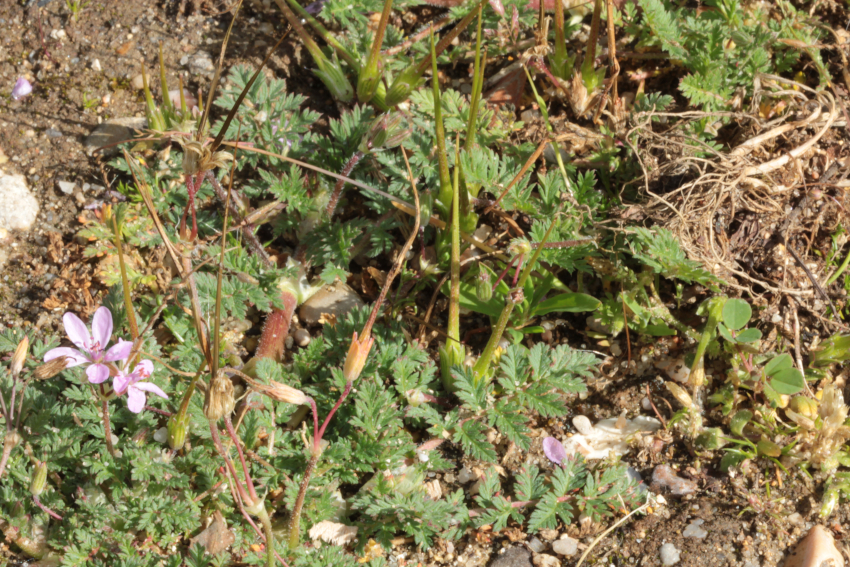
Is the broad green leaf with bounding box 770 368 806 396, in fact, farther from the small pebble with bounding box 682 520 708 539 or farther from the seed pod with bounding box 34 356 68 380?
the seed pod with bounding box 34 356 68 380

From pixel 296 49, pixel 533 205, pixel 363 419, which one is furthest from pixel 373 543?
pixel 296 49

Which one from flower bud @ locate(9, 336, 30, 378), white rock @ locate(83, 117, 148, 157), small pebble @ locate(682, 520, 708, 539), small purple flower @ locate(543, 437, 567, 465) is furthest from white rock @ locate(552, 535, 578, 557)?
white rock @ locate(83, 117, 148, 157)

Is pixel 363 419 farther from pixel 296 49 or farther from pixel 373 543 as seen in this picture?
pixel 296 49

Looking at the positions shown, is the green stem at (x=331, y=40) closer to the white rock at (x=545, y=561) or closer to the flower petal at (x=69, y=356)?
the flower petal at (x=69, y=356)

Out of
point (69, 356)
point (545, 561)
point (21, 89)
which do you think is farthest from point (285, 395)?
point (21, 89)

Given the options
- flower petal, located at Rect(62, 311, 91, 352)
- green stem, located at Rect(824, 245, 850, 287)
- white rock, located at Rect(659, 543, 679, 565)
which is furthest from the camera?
green stem, located at Rect(824, 245, 850, 287)

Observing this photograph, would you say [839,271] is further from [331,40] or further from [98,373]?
[98,373]

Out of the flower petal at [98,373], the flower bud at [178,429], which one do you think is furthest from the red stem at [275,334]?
the flower petal at [98,373]
